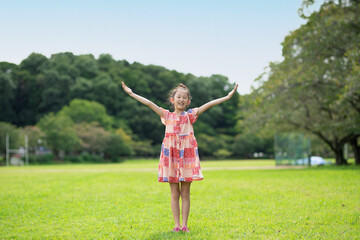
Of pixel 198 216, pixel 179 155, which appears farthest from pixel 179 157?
pixel 198 216

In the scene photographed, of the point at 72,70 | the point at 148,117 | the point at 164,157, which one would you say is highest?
the point at 72,70

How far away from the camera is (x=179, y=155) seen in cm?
→ 533

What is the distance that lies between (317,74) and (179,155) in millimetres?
16446

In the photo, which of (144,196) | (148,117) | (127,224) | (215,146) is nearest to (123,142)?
(148,117)

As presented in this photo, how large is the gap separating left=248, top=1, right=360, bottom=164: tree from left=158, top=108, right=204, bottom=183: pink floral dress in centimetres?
1380

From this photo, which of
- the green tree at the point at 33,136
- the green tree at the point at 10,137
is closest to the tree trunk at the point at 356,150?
the green tree at the point at 33,136

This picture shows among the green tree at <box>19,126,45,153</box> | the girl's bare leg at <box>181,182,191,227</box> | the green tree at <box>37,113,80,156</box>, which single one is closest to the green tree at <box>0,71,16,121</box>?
the green tree at <box>37,113,80,156</box>

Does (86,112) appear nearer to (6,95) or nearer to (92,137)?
(92,137)

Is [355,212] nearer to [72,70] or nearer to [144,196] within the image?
[144,196]

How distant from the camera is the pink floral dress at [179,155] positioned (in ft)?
17.3

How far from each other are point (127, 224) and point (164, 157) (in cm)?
142

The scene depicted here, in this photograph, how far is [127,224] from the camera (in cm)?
600

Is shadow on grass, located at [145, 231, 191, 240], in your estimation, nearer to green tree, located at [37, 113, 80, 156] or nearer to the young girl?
the young girl

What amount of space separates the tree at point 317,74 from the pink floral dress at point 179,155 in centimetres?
1380
